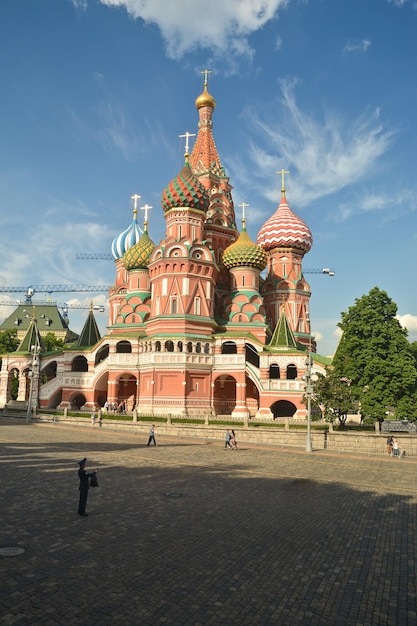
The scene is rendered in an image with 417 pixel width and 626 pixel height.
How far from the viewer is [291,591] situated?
8391 mm

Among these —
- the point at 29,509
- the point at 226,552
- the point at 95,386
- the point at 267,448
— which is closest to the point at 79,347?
the point at 95,386

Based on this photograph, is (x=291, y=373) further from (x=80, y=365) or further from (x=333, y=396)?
(x=80, y=365)

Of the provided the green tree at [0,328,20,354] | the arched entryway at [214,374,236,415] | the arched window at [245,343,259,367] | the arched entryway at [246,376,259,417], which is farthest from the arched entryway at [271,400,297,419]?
the green tree at [0,328,20,354]

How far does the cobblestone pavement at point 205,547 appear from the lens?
7594 mm

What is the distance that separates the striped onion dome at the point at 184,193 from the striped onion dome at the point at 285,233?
1237cm

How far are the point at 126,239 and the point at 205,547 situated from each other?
59866 millimetres

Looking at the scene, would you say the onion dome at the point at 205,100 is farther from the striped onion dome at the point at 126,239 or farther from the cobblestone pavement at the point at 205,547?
the cobblestone pavement at the point at 205,547

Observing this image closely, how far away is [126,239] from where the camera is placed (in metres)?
67.5

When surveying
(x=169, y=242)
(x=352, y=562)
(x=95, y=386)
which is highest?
(x=169, y=242)

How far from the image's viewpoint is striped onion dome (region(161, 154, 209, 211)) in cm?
4797

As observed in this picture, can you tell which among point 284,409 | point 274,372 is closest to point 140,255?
point 274,372

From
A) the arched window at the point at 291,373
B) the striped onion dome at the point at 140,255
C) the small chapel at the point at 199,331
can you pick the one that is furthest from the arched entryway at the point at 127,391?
the arched window at the point at 291,373

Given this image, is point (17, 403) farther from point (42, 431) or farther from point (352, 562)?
point (352, 562)

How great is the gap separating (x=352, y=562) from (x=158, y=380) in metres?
34.2
